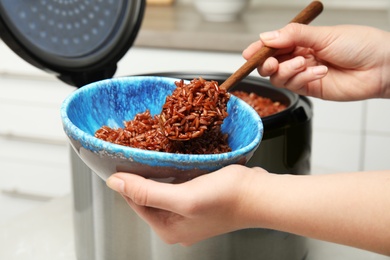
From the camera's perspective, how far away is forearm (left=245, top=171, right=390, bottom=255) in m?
0.65

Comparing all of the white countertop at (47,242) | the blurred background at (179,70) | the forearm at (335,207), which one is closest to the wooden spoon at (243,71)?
the forearm at (335,207)

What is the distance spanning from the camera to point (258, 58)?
865 mm

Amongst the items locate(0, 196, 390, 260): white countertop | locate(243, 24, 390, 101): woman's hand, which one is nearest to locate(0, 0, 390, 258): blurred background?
locate(243, 24, 390, 101): woman's hand

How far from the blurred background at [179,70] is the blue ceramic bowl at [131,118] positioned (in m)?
0.82

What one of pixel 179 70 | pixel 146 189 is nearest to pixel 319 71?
pixel 146 189

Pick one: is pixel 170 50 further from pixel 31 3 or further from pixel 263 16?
pixel 31 3

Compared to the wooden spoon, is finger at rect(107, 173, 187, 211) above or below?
below

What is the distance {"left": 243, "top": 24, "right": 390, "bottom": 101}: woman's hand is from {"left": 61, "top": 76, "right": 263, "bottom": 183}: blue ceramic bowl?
0.23m

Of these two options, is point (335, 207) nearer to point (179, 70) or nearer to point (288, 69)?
point (288, 69)

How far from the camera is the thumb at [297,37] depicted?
914 mm

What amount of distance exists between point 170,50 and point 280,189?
1286 millimetres

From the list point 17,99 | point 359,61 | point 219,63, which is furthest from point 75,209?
point 17,99

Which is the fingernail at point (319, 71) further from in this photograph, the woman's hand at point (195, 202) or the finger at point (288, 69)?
the woman's hand at point (195, 202)

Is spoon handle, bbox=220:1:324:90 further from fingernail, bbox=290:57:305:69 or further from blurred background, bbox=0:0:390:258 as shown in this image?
blurred background, bbox=0:0:390:258
